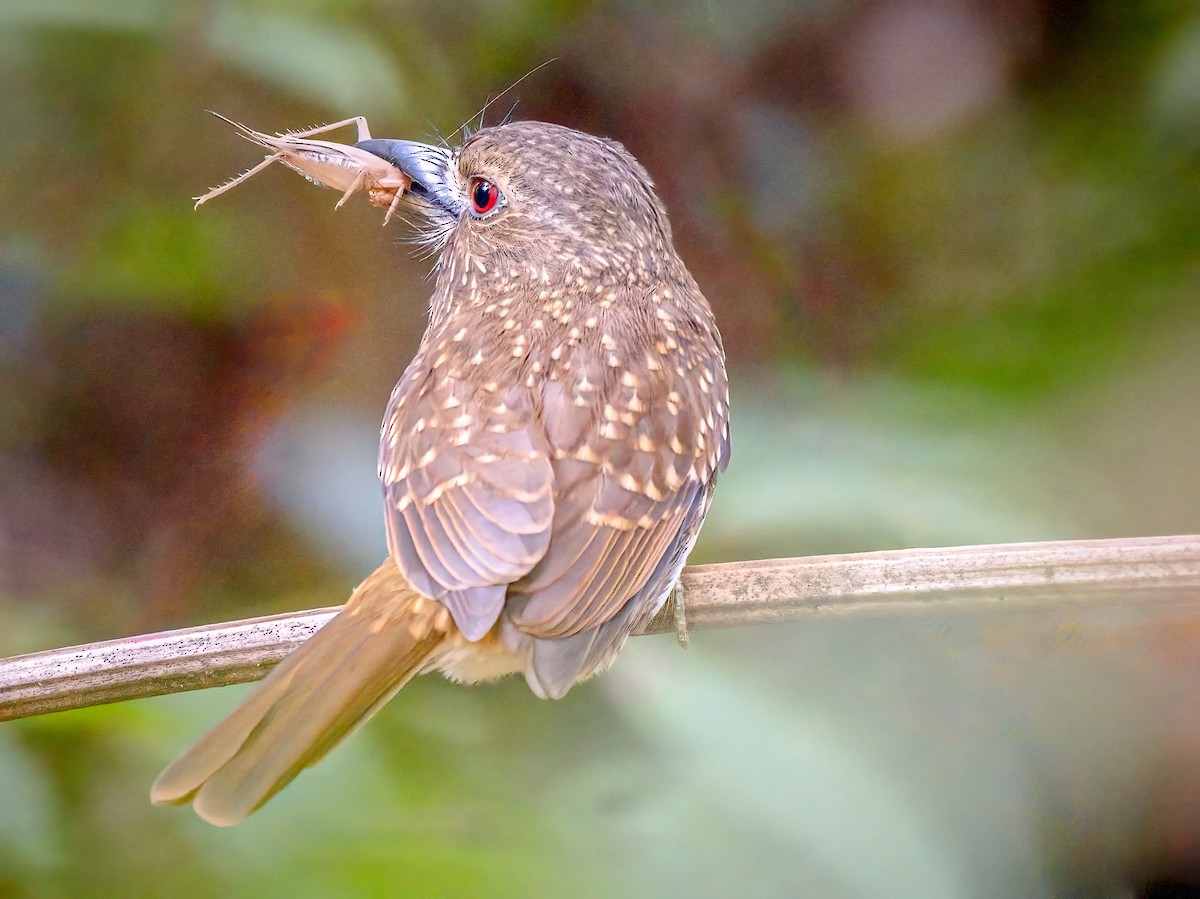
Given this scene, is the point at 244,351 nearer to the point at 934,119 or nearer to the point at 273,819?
the point at 273,819

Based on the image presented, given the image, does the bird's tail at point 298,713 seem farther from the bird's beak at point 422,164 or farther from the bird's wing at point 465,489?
the bird's beak at point 422,164

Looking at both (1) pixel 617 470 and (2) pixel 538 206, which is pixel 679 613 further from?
(2) pixel 538 206

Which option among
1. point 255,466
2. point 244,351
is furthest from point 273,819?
point 244,351

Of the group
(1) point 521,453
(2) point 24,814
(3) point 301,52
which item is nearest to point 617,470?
(1) point 521,453

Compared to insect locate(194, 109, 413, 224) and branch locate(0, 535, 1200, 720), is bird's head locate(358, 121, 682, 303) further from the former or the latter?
branch locate(0, 535, 1200, 720)

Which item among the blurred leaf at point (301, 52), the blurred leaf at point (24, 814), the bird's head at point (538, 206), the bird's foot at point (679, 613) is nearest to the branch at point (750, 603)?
the bird's foot at point (679, 613)
